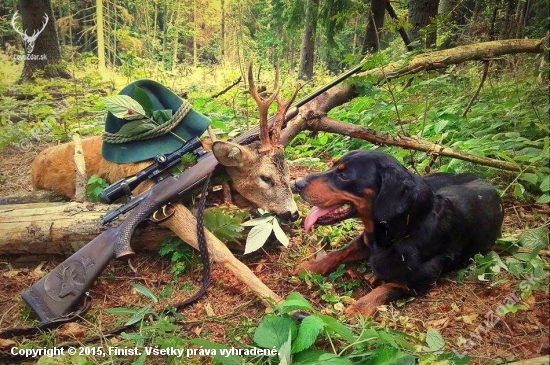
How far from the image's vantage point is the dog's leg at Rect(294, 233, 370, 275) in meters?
3.21

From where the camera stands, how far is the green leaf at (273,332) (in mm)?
2180

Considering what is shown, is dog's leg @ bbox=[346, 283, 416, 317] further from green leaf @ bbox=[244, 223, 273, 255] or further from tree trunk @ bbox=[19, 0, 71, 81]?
tree trunk @ bbox=[19, 0, 71, 81]

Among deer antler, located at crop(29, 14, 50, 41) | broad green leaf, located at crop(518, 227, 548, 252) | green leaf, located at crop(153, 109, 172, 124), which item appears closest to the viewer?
broad green leaf, located at crop(518, 227, 548, 252)

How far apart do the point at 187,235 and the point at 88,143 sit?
226 centimetres

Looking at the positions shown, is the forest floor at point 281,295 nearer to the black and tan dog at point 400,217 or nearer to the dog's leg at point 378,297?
the dog's leg at point 378,297

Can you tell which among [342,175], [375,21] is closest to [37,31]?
[342,175]

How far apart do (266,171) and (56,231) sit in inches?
80.8

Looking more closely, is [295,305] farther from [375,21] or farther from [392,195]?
[375,21]

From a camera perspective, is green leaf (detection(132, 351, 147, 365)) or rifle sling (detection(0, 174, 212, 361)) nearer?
green leaf (detection(132, 351, 147, 365))

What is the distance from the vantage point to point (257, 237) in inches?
129

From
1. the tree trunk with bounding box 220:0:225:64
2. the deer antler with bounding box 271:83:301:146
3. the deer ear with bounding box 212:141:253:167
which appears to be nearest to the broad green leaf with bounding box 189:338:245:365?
the deer ear with bounding box 212:141:253:167

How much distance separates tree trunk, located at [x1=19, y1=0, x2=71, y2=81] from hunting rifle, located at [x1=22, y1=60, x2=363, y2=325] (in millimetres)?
4088

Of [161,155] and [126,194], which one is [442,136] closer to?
[161,155]

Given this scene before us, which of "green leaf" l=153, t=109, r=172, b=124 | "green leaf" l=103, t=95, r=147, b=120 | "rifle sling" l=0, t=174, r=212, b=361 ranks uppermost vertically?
"green leaf" l=103, t=95, r=147, b=120
